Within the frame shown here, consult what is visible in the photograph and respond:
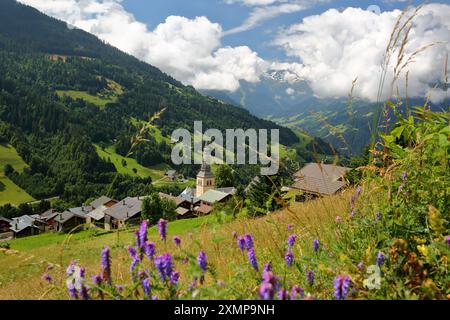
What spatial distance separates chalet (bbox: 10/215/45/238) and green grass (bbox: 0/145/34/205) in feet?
61.1

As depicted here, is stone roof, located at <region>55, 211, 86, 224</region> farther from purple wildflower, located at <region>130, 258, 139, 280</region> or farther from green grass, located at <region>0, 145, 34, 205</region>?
purple wildflower, located at <region>130, 258, 139, 280</region>

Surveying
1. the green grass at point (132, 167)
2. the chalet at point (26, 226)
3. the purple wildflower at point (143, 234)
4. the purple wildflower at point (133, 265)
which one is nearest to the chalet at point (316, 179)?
the purple wildflower at point (143, 234)

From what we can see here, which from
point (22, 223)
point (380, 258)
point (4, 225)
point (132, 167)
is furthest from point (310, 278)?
point (132, 167)

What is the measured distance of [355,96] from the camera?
409 cm

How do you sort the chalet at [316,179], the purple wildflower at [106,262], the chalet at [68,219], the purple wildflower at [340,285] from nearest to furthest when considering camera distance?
1. the purple wildflower at [340,285]
2. the purple wildflower at [106,262]
3. the chalet at [316,179]
4. the chalet at [68,219]

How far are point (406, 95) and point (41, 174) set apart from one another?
15671 centimetres

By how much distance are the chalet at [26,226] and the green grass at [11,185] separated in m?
18.6

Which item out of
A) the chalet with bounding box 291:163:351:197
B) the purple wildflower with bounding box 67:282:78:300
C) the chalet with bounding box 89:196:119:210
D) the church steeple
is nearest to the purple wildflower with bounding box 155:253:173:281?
the purple wildflower with bounding box 67:282:78:300

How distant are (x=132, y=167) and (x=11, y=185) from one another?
163ft

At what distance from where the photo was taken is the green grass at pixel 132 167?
536ft

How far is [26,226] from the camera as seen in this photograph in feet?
345

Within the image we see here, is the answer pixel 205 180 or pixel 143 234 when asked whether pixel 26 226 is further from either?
pixel 143 234

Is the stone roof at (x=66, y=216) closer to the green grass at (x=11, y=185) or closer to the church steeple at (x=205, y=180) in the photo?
the green grass at (x=11, y=185)
